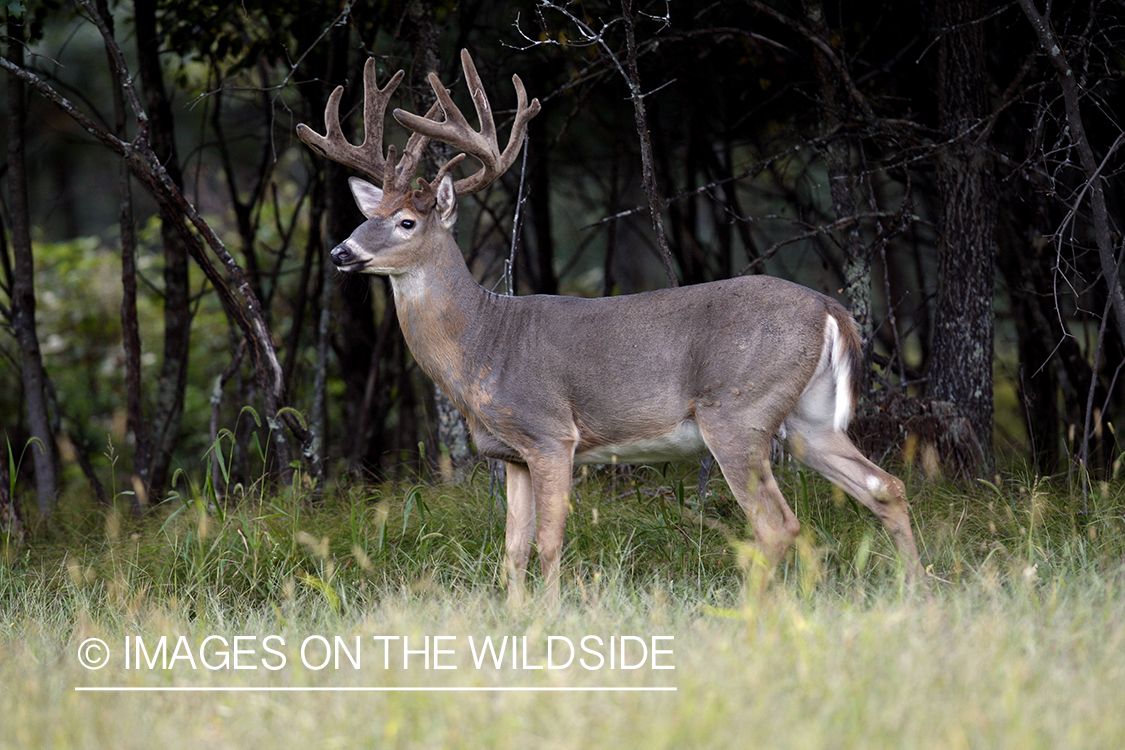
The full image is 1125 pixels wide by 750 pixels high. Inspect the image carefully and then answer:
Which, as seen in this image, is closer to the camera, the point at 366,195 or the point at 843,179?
the point at 366,195

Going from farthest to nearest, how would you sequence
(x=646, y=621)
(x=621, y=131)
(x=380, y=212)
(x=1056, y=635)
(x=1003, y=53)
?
(x=621, y=131) < (x=1003, y=53) < (x=380, y=212) < (x=646, y=621) < (x=1056, y=635)

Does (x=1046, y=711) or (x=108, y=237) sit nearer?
(x=1046, y=711)

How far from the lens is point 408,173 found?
464 centimetres

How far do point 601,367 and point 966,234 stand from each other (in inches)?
93.3

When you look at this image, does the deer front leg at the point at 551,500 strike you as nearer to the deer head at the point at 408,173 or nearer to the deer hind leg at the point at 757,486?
the deer hind leg at the point at 757,486

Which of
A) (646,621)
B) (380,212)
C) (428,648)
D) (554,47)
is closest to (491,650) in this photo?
(428,648)

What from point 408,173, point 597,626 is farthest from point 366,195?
point 597,626

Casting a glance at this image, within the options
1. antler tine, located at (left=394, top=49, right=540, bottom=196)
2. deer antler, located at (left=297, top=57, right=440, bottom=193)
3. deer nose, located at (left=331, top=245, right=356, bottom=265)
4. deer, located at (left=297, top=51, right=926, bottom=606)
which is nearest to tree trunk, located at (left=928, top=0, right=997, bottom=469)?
deer, located at (left=297, top=51, right=926, bottom=606)

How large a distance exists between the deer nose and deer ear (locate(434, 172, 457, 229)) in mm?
471

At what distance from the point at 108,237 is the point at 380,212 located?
12.0 metres

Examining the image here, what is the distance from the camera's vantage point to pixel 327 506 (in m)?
5.57

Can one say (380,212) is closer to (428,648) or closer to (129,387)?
(428,648)

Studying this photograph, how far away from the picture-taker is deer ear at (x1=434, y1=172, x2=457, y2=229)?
465cm

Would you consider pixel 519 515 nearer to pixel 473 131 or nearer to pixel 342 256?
pixel 342 256
